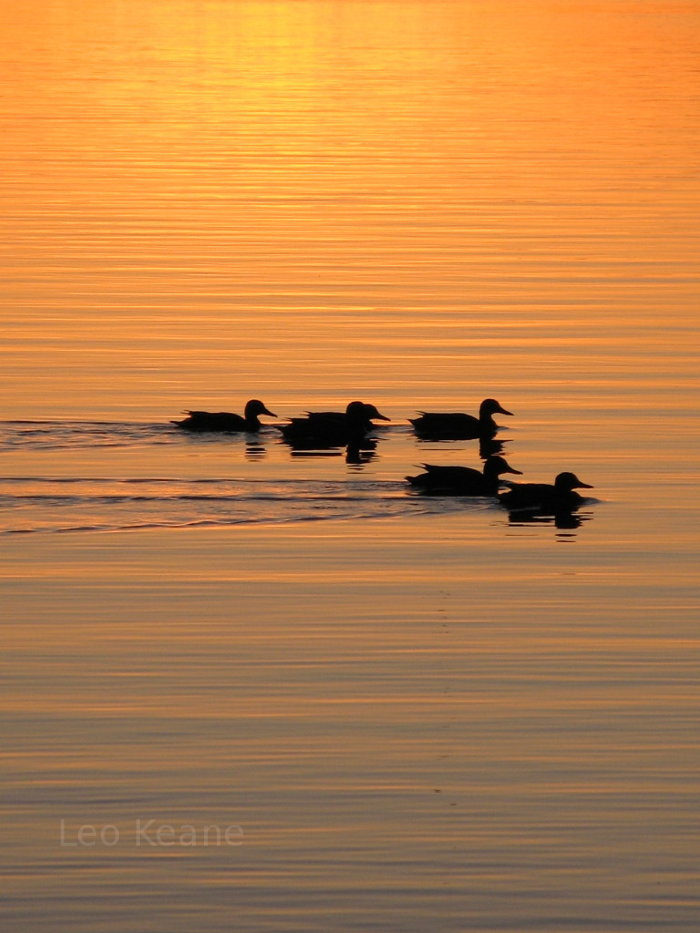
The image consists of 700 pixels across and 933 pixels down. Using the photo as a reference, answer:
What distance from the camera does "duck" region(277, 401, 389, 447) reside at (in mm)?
20531

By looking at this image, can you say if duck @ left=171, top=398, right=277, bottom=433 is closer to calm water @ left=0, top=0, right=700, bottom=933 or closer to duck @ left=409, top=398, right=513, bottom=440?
calm water @ left=0, top=0, right=700, bottom=933

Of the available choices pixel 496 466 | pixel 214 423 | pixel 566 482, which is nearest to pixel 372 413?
pixel 214 423

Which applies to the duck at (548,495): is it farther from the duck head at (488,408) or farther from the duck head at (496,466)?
the duck head at (488,408)

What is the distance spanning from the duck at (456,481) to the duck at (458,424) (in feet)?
6.89

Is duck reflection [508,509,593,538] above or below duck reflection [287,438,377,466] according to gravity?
below

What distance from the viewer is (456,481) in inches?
731

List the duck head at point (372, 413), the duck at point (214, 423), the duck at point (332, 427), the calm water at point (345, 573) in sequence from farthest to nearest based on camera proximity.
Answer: the duck head at point (372, 413)
the duck at point (214, 423)
the duck at point (332, 427)
the calm water at point (345, 573)

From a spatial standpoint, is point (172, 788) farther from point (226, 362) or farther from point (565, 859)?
point (226, 362)

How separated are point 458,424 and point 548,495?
3142 millimetres

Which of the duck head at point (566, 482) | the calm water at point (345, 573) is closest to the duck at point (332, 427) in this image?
the calm water at point (345, 573)

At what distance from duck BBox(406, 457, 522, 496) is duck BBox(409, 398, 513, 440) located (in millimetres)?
2100

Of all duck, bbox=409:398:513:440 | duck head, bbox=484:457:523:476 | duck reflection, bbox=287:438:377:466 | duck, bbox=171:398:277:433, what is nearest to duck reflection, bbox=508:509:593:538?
duck head, bbox=484:457:523:476

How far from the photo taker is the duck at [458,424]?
21062 millimetres

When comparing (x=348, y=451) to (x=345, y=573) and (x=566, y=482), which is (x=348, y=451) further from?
(x=345, y=573)
